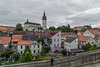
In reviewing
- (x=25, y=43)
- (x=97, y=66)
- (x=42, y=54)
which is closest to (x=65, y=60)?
(x=97, y=66)

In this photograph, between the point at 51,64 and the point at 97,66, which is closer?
the point at 97,66

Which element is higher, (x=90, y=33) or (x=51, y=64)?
(x=90, y=33)

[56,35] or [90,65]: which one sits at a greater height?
[56,35]

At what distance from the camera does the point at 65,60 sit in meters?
3.20

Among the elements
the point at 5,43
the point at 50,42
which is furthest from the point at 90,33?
the point at 5,43

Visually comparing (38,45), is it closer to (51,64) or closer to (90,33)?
(51,64)

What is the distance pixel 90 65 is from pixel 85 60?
1.17 feet

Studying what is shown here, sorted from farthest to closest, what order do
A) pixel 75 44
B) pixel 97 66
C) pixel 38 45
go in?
pixel 75 44 < pixel 38 45 < pixel 97 66

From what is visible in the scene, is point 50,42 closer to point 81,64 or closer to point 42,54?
point 42,54

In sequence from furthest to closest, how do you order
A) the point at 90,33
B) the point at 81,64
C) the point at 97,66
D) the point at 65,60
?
the point at 90,33
the point at 65,60
the point at 81,64
the point at 97,66

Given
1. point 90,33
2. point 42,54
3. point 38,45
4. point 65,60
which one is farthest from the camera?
point 90,33

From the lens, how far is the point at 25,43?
19.4 metres

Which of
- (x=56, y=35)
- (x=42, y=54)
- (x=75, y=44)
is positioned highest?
(x=56, y=35)

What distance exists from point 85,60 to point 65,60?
0.85 metres
